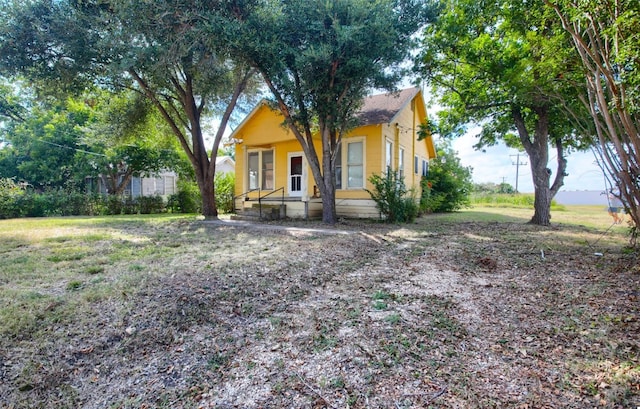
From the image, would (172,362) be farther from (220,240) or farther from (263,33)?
(263,33)

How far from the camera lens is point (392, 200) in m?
10.6

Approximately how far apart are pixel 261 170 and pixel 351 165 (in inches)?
186

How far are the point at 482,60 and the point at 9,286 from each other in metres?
10.8

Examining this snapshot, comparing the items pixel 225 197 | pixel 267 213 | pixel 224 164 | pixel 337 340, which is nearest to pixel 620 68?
pixel 337 340

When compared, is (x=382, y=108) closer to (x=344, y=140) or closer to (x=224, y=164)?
(x=344, y=140)

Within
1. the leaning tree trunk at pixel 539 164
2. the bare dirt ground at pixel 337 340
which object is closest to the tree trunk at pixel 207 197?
the bare dirt ground at pixel 337 340

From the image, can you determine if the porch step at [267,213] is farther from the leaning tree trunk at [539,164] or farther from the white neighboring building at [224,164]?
the white neighboring building at [224,164]

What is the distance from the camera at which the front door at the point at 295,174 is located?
1374 cm

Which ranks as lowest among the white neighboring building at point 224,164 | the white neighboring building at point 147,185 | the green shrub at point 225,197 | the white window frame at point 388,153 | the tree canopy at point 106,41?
the green shrub at point 225,197

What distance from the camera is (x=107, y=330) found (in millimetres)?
2836

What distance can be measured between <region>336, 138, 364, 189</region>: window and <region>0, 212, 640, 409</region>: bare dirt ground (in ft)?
25.4

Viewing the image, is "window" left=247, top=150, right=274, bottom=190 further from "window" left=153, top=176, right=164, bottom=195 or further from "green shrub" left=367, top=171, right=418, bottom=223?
"window" left=153, top=176, right=164, bottom=195

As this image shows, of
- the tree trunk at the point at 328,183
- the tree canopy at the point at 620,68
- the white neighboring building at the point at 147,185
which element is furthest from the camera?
the white neighboring building at the point at 147,185

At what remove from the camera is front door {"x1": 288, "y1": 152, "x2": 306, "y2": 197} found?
13.7 metres
